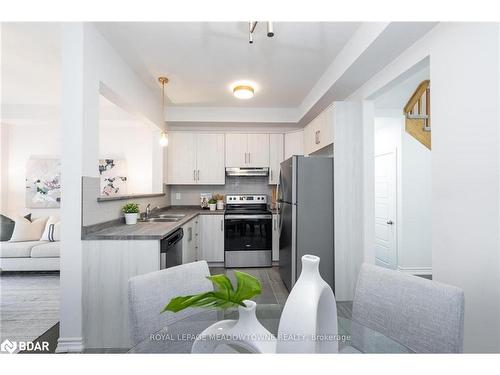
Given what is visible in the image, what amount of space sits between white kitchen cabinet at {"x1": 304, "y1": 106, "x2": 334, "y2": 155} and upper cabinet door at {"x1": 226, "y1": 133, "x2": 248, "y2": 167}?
1.04 meters

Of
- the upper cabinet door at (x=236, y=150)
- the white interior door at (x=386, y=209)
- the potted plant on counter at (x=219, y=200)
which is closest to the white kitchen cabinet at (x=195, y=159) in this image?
the upper cabinet door at (x=236, y=150)

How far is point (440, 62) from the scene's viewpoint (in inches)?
64.1

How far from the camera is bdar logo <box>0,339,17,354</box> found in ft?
6.18

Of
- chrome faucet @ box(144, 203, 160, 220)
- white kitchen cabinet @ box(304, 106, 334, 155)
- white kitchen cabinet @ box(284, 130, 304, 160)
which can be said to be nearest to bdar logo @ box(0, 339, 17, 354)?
chrome faucet @ box(144, 203, 160, 220)

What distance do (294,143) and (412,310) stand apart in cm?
356

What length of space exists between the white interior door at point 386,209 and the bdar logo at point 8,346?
4.35m

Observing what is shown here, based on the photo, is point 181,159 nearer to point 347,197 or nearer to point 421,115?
point 347,197

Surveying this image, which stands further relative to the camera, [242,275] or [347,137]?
[347,137]

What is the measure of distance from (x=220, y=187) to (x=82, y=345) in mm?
3144

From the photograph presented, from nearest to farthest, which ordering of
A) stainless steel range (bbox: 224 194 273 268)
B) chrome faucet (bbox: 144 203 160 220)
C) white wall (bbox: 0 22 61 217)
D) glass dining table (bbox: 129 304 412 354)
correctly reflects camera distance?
glass dining table (bbox: 129 304 412 354)
white wall (bbox: 0 22 61 217)
chrome faucet (bbox: 144 203 160 220)
stainless steel range (bbox: 224 194 273 268)

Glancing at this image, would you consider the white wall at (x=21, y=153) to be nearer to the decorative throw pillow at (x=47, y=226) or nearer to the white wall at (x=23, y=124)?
the white wall at (x=23, y=124)

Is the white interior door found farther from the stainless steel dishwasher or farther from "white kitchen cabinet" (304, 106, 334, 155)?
the stainless steel dishwasher
